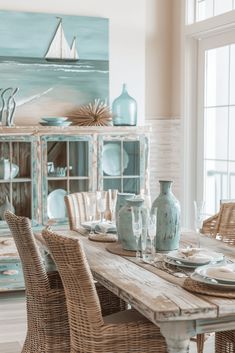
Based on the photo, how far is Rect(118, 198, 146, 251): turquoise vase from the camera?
3.20 metres

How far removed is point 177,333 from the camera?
2.31m

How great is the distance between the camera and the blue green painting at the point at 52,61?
5344mm

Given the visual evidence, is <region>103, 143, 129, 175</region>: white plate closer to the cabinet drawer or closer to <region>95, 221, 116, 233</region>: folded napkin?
the cabinet drawer

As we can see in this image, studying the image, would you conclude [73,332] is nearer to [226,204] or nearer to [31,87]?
[226,204]

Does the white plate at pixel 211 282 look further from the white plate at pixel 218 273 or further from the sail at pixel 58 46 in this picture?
the sail at pixel 58 46

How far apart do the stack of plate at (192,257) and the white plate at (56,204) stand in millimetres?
2287

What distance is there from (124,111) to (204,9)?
117cm

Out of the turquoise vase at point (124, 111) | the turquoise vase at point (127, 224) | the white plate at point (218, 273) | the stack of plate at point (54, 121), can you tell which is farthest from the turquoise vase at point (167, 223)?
the turquoise vase at point (124, 111)

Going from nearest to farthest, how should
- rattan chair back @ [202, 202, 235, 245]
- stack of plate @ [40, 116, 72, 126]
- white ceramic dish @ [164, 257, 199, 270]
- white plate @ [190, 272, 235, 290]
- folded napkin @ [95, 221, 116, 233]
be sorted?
white plate @ [190, 272, 235, 290] → white ceramic dish @ [164, 257, 199, 270] → folded napkin @ [95, 221, 116, 233] → rattan chair back @ [202, 202, 235, 245] → stack of plate @ [40, 116, 72, 126]

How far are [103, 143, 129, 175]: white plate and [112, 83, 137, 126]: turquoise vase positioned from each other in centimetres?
25

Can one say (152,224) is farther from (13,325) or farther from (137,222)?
(13,325)

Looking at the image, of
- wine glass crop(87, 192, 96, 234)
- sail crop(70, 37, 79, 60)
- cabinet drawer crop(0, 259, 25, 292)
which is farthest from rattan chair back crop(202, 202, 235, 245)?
sail crop(70, 37, 79, 60)

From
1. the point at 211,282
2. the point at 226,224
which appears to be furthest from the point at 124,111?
the point at 211,282

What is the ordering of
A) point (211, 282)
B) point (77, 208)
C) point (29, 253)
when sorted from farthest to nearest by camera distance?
point (77, 208) → point (29, 253) → point (211, 282)
